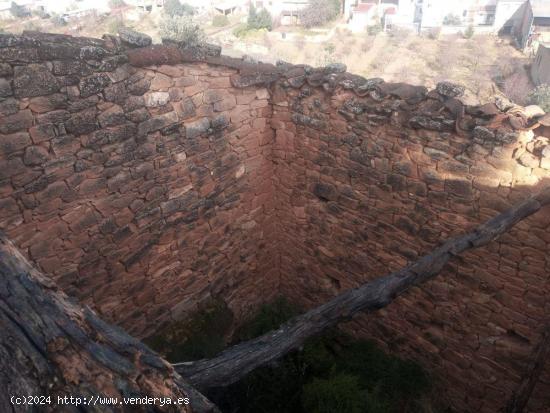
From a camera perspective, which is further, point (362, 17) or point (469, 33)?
point (362, 17)

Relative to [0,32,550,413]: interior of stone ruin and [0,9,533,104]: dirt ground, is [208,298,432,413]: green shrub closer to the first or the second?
[0,32,550,413]: interior of stone ruin

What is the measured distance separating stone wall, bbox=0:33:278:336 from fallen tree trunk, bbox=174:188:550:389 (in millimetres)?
2017

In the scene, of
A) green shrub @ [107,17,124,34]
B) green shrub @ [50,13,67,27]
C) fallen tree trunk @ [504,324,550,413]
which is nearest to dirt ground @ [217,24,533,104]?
green shrub @ [107,17,124,34]

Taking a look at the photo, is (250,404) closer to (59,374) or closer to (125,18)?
(59,374)

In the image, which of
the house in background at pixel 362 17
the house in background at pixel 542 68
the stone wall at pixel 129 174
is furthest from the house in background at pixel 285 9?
the stone wall at pixel 129 174

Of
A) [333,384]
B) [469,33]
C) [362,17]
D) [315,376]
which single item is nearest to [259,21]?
[362,17]

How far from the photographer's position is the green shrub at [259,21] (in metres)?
32.1

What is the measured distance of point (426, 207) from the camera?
396 cm

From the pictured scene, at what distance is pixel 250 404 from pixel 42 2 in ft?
148

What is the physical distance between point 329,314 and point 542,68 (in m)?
24.2

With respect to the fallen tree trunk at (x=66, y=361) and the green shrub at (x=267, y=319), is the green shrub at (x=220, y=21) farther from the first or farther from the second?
the fallen tree trunk at (x=66, y=361)

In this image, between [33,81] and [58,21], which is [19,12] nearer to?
[58,21]

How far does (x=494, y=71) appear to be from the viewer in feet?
75.5

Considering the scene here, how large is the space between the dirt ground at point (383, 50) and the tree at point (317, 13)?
123cm
